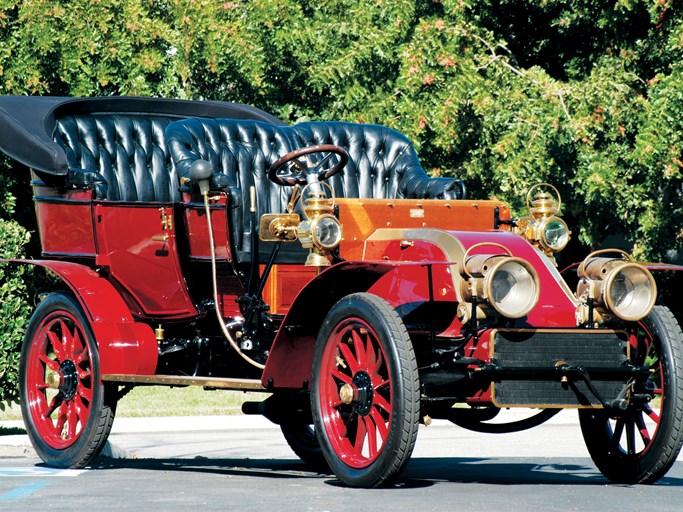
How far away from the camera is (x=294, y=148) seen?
29.7ft

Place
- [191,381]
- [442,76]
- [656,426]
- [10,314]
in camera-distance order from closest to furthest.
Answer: [656,426] < [191,381] < [10,314] < [442,76]

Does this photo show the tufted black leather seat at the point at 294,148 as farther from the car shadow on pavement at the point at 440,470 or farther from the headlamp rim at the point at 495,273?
the headlamp rim at the point at 495,273

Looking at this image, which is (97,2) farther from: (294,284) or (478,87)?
(294,284)

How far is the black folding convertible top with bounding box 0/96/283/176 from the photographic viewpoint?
26.9ft

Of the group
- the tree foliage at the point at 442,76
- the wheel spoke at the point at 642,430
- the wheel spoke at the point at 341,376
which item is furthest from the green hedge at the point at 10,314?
the wheel spoke at the point at 642,430

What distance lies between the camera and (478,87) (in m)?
13.9

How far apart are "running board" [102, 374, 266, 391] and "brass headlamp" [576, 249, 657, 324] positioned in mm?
1724

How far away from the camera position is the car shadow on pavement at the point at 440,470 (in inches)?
288

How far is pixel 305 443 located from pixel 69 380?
1.63 metres

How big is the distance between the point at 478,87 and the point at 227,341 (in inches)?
267

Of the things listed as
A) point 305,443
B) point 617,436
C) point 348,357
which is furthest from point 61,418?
point 617,436

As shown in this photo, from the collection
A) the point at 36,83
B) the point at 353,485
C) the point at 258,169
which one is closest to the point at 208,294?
the point at 258,169

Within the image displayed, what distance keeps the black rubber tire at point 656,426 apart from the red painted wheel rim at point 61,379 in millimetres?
2925

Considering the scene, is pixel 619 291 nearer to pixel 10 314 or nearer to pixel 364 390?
pixel 364 390
